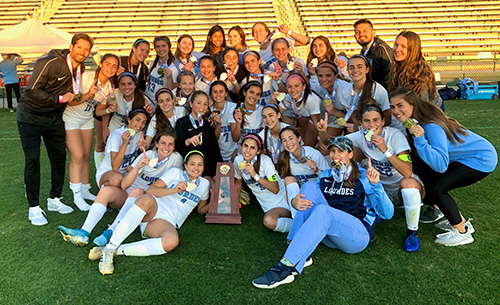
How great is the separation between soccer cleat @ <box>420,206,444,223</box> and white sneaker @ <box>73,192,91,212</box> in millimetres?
3455

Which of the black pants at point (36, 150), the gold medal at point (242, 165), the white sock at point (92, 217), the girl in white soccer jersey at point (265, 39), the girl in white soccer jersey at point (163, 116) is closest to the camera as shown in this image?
the white sock at point (92, 217)

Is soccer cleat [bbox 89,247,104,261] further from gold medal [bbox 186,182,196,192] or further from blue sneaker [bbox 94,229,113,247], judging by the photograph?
gold medal [bbox 186,182,196,192]

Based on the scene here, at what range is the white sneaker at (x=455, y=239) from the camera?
3301mm

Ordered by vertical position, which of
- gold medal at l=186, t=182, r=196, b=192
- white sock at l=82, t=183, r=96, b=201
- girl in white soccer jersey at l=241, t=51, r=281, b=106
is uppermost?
girl in white soccer jersey at l=241, t=51, r=281, b=106

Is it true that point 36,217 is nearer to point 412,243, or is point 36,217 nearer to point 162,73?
point 162,73

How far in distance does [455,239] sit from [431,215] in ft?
1.81

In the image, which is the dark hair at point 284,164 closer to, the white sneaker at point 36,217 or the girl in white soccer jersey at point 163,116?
the girl in white soccer jersey at point 163,116

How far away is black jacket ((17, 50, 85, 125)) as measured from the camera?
369cm

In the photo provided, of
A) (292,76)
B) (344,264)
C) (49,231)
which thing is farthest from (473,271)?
(49,231)

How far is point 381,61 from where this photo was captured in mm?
4570

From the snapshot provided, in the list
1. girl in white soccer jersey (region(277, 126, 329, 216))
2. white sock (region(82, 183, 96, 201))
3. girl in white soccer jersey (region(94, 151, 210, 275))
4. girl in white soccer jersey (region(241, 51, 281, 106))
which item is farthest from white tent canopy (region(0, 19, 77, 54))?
girl in white soccer jersey (region(277, 126, 329, 216))

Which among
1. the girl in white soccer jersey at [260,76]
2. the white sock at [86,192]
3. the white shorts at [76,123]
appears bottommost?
the white sock at [86,192]

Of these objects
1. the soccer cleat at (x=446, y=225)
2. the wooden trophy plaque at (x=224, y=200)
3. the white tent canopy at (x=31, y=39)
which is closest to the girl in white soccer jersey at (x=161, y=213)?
the wooden trophy plaque at (x=224, y=200)

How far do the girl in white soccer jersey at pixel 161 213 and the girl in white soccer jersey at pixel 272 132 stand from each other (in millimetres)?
752
